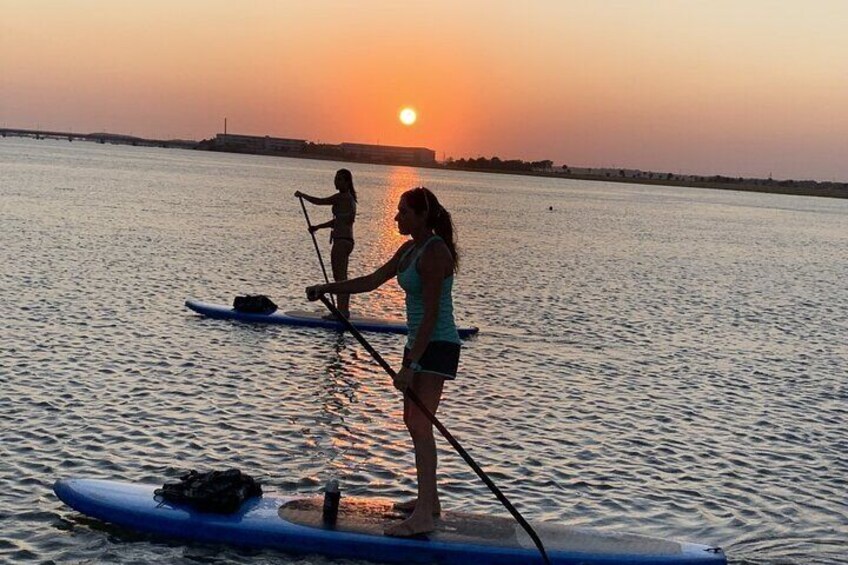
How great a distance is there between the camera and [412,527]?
325 inches

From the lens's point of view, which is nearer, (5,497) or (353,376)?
(5,497)

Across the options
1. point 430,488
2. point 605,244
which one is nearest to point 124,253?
point 430,488

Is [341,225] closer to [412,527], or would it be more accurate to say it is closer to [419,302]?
[412,527]

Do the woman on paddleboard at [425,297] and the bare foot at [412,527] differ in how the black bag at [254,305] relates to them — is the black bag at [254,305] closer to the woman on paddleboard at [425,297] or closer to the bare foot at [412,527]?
the bare foot at [412,527]

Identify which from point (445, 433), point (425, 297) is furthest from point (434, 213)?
point (445, 433)

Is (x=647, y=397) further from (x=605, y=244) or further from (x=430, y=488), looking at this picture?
(x=605, y=244)

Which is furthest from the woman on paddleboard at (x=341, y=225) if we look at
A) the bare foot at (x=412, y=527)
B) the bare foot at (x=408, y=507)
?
the bare foot at (x=412, y=527)

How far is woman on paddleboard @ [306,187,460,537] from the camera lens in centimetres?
737

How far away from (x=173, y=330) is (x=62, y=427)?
289 inches

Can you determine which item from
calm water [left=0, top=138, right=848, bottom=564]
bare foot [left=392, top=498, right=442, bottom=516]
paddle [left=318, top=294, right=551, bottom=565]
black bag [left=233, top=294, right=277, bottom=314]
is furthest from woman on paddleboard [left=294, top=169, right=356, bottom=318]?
paddle [left=318, top=294, right=551, bottom=565]

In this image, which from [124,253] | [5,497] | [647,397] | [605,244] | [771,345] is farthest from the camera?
[605,244]

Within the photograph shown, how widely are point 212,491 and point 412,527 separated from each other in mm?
1839

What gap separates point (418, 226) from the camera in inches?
293

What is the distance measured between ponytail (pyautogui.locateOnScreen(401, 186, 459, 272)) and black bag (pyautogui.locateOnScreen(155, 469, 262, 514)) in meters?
2.94
